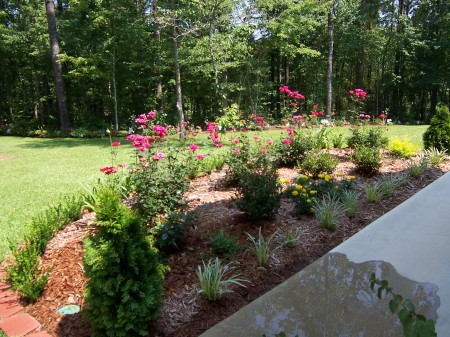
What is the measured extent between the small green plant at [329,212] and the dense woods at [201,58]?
8214 mm

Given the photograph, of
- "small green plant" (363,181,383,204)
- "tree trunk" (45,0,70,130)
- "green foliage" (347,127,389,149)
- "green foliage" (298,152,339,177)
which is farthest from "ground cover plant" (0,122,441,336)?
"tree trunk" (45,0,70,130)

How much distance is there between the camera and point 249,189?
3.25 m

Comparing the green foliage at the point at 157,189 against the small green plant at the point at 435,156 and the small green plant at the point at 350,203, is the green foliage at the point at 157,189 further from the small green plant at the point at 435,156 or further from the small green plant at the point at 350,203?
the small green plant at the point at 435,156

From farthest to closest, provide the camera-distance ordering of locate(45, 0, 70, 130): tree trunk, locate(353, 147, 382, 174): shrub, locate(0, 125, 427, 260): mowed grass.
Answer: locate(45, 0, 70, 130): tree trunk < locate(353, 147, 382, 174): shrub < locate(0, 125, 427, 260): mowed grass

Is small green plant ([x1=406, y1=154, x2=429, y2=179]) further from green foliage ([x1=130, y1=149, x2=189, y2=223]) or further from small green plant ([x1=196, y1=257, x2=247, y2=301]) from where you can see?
small green plant ([x1=196, y1=257, x2=247, y2=301])

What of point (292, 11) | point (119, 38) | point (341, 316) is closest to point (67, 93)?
point (119, 38)

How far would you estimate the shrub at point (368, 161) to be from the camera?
4.79m

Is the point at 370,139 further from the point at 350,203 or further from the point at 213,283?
the point at 213,283

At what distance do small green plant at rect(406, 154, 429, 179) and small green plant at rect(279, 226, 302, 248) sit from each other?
8.82 ft

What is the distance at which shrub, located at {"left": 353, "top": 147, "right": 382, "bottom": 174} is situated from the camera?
4793mm

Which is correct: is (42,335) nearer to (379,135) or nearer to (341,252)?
(341,252)

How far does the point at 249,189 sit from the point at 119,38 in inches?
488

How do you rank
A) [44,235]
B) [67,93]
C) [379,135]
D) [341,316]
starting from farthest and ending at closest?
[67,93] → [379,135] → [44,235] → [341,316]

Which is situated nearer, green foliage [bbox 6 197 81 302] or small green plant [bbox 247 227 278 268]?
green foliage [bbox 6 197 81 302]
